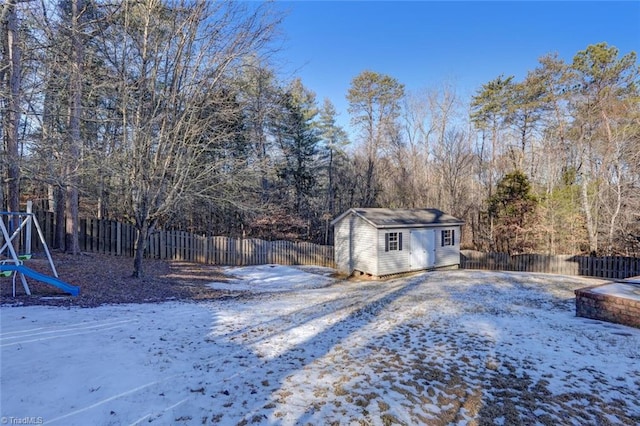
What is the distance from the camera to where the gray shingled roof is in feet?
46.3

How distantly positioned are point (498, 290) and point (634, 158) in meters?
11.8

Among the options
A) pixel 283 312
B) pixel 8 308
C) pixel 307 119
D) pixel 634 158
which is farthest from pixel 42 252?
pixel 634 158

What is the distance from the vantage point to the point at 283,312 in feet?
21.5

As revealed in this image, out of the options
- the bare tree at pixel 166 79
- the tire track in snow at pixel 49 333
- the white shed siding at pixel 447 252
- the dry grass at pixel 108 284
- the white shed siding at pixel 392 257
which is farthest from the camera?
the white shed siding at pixel 447 252

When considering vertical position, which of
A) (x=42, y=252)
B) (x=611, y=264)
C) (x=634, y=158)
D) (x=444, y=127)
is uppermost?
(x=444, y=127)

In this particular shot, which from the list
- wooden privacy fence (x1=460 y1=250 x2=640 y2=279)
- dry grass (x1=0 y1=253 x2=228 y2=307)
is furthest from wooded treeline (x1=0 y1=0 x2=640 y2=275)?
wooden privacy fence (x1=460 y1=250 x2=640 y2=279)

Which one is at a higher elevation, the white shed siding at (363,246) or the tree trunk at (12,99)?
the tree trunk at (12,99)

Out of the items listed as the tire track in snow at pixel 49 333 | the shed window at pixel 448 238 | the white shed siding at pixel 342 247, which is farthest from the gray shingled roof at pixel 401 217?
the tire track in snow at pixel 49 333

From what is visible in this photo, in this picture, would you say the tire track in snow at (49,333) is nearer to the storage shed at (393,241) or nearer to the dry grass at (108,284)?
the dry grass at (108,284)

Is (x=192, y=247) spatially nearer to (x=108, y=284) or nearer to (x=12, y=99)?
(x=108, y=284)

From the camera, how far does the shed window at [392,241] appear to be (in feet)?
46.2

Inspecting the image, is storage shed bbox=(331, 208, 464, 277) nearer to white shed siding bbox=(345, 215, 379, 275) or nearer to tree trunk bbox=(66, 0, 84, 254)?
white shed siding bbox=(345, 215, 379, 275)

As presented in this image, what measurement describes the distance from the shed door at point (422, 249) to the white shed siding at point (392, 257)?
0.36 m

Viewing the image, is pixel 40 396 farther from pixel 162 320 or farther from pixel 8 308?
pixel 8 308
